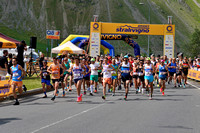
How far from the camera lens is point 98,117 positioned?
412 inches

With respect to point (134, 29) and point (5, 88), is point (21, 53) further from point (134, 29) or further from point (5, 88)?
point (134, 29)

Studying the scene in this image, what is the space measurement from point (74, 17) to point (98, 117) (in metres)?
98.6

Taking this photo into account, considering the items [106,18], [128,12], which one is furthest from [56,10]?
[128,12]

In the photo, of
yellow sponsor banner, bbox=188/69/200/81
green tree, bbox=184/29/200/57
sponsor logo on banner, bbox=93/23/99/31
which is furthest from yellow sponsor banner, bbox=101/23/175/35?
green tree, bbox=184/29/200/57

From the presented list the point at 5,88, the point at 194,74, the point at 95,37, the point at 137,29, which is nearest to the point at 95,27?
the point at 95,37

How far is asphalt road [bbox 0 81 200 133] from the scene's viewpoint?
28.2 feet

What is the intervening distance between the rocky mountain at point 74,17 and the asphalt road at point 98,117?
7178 cm

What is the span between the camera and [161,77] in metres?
17.8

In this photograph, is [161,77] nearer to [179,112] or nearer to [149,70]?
[149,70]

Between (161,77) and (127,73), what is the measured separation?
2.53 metres

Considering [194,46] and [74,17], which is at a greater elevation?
[74,17]

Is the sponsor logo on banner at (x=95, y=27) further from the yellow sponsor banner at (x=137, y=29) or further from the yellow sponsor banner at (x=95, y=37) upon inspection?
the yellow sponsor banner at (x=137, y=29)

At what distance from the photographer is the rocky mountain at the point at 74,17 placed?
92688 mm

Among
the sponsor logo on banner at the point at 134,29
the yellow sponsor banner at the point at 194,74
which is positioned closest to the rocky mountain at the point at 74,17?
the sponsor logo on banner at the point at 134,29
